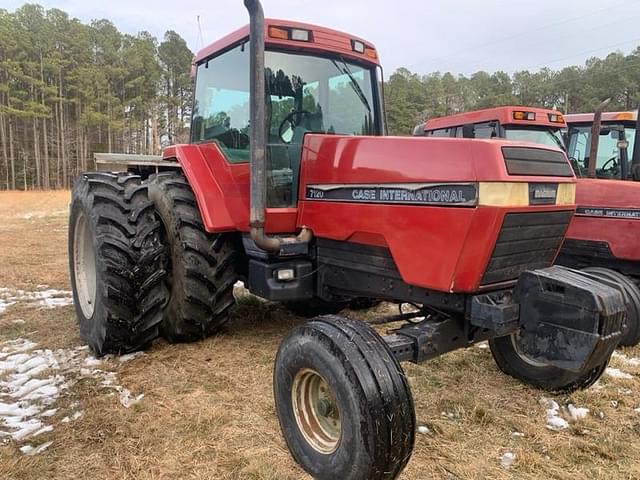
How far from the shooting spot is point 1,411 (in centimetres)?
304

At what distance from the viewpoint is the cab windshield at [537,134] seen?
22.4 feet

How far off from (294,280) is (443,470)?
1552 mm

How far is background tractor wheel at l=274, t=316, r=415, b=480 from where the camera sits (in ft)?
7.05

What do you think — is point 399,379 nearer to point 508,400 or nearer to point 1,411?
point 508,400

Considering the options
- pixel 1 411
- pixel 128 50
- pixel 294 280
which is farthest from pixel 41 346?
pixel 128 50

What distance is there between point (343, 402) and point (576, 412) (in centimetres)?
176

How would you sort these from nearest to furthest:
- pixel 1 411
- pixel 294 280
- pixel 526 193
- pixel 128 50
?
pixel 526 193 < pixel 1 411 < pixel 294 280 < pixel 128 50

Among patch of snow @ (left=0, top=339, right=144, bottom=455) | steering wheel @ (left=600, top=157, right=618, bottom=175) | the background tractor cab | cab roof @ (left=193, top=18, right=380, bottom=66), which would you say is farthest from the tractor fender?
steering wheel @ (left=600, top=157, right=618, bottom=175)

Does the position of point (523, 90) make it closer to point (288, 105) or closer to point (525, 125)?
point (525, 125)

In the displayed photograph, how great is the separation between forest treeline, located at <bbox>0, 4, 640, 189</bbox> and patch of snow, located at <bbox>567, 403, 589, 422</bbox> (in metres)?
30.5

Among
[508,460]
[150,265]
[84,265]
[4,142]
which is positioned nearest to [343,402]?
[508,460]

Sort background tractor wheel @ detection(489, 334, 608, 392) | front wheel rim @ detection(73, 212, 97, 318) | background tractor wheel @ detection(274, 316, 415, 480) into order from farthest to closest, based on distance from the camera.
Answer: front wheel rim @ detection(73, 212, 97, 318) → background tractor wheel @ detection(489, 334, 608, 392) → background tractor wheel @ detection(274, 316, 415, 480)

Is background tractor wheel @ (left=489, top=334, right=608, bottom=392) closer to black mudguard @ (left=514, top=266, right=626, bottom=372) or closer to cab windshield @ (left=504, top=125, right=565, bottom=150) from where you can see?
black mudguard @ (left=514, top=266, right=626, bottom=372)

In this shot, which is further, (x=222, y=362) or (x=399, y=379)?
(x=222, y=362)
